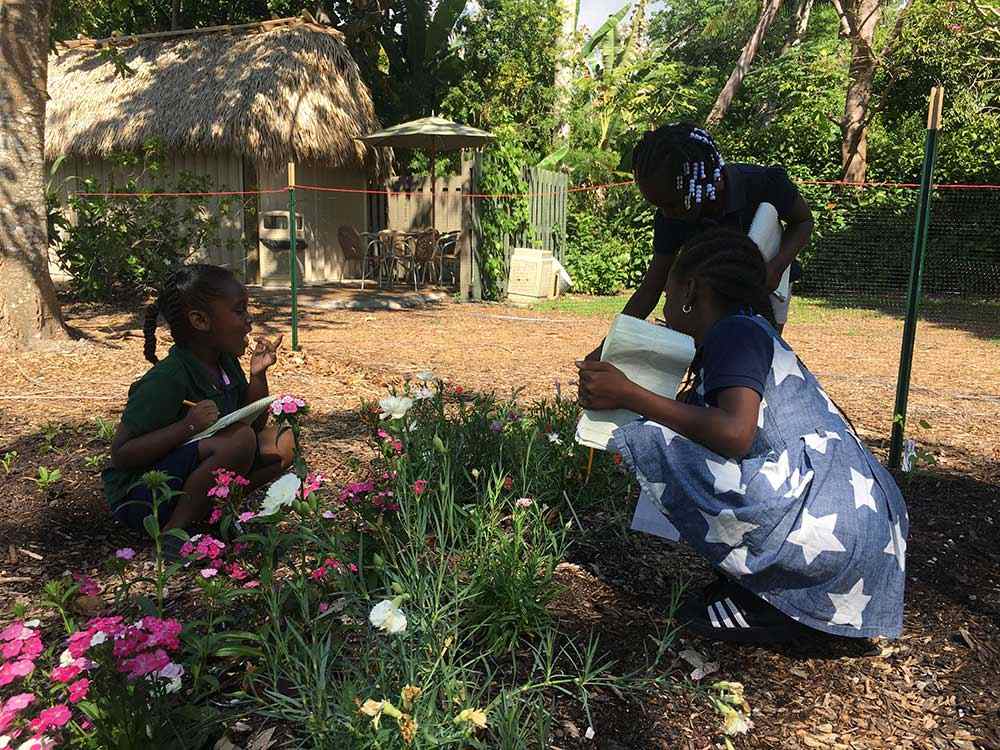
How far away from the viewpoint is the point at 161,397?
2473mm

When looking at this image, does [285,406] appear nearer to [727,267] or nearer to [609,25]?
[727,267]

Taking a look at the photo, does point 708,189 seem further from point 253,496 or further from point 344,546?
point 253,496

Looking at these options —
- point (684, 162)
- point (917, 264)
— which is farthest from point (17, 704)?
point (917, 264)

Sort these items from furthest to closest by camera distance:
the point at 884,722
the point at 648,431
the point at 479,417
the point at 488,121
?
1. the point at 488,121
2. the point at 479,417
3. the point at 648,431
4. the point at 884,722

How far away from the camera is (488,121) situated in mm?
17875

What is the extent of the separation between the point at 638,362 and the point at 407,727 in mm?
1107

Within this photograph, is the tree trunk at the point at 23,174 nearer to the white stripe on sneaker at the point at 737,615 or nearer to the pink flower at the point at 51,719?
the pink flower at the point at 51,719

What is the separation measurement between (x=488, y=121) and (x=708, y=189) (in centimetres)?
1617

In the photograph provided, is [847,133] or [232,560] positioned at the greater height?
[847,133]

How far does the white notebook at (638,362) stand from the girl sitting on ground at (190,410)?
3.93 ft

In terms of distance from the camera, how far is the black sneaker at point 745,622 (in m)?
2.10

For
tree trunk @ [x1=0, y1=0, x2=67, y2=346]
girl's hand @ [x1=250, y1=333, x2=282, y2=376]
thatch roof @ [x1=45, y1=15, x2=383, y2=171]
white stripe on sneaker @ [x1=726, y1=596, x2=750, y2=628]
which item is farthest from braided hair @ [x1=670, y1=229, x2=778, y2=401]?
thatch roof @ [x1=45, y1=15, x2=383, y2=171]

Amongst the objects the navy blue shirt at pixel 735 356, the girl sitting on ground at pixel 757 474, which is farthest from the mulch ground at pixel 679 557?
the navy blue shirt at pixel 735 356

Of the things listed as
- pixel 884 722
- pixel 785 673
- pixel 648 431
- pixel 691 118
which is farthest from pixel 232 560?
pixel 691 118
